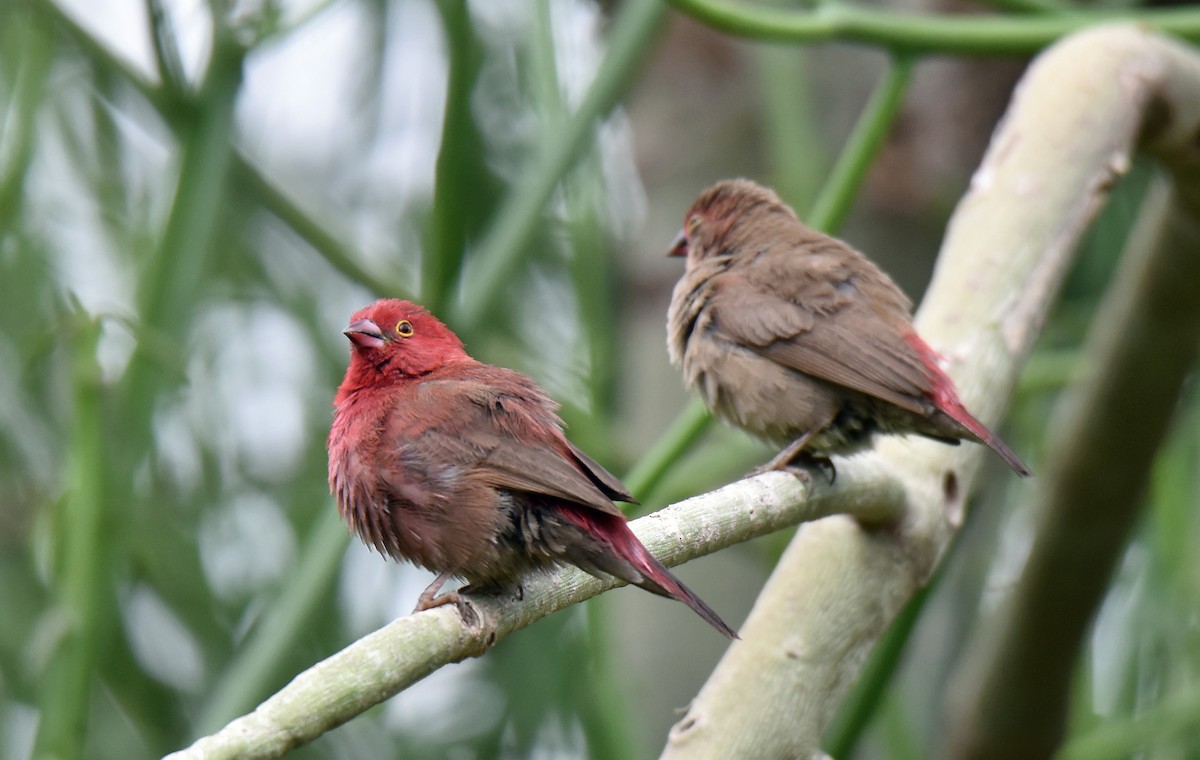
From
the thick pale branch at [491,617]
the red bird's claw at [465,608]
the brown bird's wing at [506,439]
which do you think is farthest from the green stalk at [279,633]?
the red bird's claw at [465,608]

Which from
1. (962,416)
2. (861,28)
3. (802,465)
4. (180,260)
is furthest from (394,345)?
(861,28)

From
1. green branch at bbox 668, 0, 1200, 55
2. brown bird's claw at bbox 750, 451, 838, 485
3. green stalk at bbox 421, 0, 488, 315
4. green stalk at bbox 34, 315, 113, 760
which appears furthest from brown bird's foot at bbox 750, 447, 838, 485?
green stalk at bbox 34, 315, 113, 760

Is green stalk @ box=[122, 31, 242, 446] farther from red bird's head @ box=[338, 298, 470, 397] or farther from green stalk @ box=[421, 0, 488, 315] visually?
green stalk @ box=[421, 0, 488, 315]

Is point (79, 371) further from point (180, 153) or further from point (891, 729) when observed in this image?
point (891, 729)

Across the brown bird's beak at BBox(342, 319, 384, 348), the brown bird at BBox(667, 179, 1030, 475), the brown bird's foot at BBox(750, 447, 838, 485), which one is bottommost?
the brown bird's beak at BBox(342, 319, 384, 348)

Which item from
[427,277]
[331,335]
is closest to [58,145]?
[331,335]

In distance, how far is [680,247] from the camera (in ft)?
14.6

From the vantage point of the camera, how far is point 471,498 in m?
2.53

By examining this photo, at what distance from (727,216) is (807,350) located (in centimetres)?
74

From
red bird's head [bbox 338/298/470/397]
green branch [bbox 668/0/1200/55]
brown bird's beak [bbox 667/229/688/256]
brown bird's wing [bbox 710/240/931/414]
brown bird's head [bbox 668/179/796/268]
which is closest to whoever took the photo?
red bird's head [bbox 338/298/470/397]

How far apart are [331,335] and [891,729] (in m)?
2.19

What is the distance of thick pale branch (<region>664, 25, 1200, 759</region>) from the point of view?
2.70 metres

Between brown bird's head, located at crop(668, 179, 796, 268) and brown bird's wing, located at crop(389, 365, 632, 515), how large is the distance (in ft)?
4.66

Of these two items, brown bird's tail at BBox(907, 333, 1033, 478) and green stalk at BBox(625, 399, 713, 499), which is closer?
brown bird's tail at BBox(907, 333, 1033, 478)
